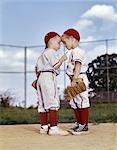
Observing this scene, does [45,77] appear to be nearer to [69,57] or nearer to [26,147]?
[69,57]

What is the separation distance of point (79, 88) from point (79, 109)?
0.80 feet

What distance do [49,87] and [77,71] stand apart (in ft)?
1.03

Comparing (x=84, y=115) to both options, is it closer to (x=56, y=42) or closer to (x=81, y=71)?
(x=81, y=71)

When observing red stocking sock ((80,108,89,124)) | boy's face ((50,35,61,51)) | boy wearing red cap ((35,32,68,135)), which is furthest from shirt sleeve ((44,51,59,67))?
red stocking sock ((80,108,89,124))

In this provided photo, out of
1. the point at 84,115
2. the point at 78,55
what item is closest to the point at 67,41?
the point at 78,55

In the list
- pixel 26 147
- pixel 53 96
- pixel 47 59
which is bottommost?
pixel 26 147

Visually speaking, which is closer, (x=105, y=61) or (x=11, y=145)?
(x=11, y=145)

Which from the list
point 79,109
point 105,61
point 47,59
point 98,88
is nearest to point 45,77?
point 47,59

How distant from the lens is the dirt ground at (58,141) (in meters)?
3.12

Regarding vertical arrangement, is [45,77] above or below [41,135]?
above

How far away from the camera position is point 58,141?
345 cm

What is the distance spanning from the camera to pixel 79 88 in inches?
158

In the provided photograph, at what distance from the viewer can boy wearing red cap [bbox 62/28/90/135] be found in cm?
402

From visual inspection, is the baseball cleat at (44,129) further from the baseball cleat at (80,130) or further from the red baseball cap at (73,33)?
the red baseball cap at (73,33)
